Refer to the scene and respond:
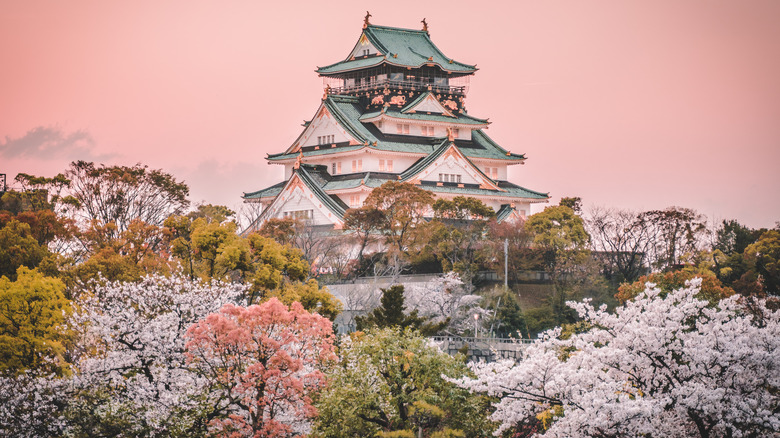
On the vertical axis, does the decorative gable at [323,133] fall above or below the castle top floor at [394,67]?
below

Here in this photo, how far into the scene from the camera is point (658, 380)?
26484 mm

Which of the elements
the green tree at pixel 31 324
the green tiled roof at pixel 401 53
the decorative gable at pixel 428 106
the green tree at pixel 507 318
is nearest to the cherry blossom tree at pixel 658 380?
the green tree at pixel 31 324

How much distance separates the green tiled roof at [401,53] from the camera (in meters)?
81.3

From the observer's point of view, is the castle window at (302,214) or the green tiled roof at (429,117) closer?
the castle window at (302,214)

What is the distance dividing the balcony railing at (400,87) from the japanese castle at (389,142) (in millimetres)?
82

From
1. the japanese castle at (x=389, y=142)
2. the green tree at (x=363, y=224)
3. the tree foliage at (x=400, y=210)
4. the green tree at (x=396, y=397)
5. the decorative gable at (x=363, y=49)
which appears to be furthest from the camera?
the decorative gable at (x=363, y=49)

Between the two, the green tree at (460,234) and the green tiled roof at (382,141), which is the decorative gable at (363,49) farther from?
the green tree at (460,234)

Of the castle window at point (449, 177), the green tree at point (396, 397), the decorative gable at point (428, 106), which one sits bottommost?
the green tree at point (396, 397)

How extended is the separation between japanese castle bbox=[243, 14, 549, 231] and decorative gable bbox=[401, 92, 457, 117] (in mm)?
78

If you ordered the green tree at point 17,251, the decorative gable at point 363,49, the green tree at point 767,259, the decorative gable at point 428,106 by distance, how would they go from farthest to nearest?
the decorative gable at point 363,49 → the decorative gable at point 428,106 → the green tree at point 767,259 → the green tree at point 17,251

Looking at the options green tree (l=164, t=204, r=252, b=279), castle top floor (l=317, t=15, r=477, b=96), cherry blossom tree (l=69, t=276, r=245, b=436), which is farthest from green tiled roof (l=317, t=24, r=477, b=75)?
cherry blossom tree (l=69, t=276, r=245, b=436)

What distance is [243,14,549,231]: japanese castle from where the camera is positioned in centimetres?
7475

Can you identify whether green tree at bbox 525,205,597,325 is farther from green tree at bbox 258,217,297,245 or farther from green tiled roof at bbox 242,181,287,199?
green tiled roof at bbox 242,181,287,199

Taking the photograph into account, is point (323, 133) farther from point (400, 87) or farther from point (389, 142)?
point (400, 87)
